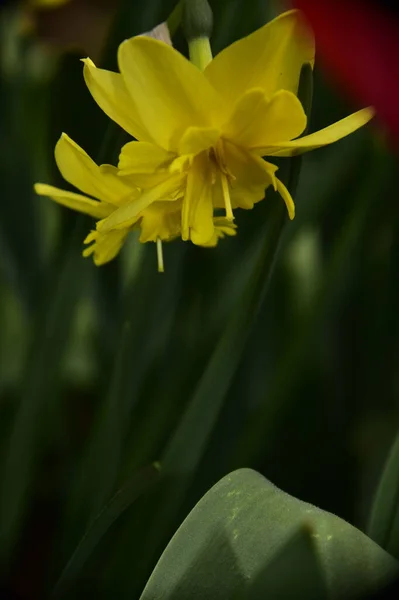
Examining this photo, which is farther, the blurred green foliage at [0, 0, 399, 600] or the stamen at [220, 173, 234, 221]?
the blurred green foliage at [0, 0, 399, 600]

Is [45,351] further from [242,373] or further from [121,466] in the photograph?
[242,373]

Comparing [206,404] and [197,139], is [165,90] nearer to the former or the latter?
[197,139]

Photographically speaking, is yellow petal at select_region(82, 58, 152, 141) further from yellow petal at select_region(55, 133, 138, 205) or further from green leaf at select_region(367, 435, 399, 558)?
green leaf at select_region(367, 435, 399, 558)

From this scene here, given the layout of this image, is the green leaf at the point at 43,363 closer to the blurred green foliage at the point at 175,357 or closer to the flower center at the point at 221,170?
the blurred green foliage at the point at 175,357

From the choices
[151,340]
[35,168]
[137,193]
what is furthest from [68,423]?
[137,193]

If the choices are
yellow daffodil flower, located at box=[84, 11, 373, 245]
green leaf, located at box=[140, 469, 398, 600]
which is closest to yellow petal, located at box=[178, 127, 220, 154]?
yellow daffodil flower, located at box=[84, 11, 373, 245]

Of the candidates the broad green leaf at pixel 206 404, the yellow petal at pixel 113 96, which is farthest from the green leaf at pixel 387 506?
the yellow petal at pixel 113 96

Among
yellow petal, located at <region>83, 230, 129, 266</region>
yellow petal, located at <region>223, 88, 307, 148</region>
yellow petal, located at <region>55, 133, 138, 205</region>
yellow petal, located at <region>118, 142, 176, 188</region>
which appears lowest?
yellow petal, located at <region>83, 230, 129, 266</region>
